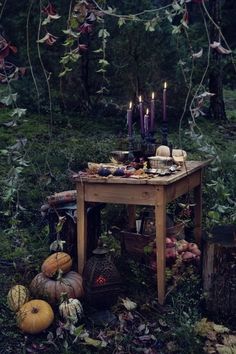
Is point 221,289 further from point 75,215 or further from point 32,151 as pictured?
point 32,151

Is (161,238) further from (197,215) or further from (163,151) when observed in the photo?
(197,215)

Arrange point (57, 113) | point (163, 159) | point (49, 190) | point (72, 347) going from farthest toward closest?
point (57, 113)
point (49, 190)
point (163, 159)
point (72, 347)

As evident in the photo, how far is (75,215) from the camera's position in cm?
467

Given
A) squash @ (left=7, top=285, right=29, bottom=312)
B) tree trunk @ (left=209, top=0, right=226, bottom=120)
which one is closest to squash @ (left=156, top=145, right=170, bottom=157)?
squash @ (left=7, top=285, right=29, bottom=312)

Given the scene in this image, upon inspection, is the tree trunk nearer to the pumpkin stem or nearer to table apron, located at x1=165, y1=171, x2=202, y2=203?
table apron, located at x1=165, y1=171, x2=202, y2=203

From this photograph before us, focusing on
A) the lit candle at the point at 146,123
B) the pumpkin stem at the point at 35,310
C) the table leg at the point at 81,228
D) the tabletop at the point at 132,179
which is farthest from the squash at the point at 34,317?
the lit candle at the point at 146,123

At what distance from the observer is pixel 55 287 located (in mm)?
4164

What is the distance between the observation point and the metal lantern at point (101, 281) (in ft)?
13.8

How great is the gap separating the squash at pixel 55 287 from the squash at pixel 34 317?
0.14 m

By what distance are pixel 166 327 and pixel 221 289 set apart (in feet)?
1.56

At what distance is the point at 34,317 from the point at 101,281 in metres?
0.56

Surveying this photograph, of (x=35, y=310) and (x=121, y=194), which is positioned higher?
(x=121, y=194)

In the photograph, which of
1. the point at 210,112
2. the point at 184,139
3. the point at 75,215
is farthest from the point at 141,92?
the point at 75,215

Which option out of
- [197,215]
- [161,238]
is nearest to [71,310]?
[161,238]
